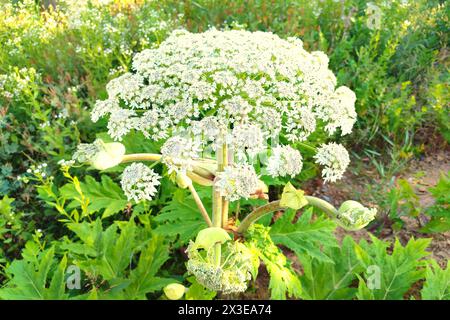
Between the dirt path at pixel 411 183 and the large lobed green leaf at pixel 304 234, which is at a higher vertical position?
the large lobed green leaf at pixel 304 234

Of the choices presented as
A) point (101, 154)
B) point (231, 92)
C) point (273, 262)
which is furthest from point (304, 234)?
point (101, 154)

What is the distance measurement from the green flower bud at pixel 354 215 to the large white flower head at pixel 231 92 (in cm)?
39

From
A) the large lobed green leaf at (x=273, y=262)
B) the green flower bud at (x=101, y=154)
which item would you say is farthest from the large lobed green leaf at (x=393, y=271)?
the green flower bud at (x=101, y=154)

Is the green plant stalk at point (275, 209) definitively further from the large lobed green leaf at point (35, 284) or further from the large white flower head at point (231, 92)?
the large lobed green leaf at point (35, 284)

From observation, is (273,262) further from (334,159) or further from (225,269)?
(334,159)

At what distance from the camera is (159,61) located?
2.20 m

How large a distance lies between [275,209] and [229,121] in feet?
1.86

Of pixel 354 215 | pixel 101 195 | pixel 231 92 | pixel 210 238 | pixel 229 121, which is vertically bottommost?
pixel 101 195

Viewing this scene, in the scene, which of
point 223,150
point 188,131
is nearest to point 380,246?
point 223,150

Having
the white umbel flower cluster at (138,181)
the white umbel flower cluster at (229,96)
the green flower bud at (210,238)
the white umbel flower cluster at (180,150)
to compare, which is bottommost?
the green flower bud at (210,238)

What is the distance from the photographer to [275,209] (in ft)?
7.40

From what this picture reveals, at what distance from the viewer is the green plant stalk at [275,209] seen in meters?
2.12

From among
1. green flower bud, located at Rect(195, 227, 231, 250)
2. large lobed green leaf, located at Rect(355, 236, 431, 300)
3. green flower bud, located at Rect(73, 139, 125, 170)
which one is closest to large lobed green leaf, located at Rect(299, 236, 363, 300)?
large lobed green leaf, located at Rect(355, 236, 431, 300)

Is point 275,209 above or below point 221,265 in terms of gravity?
above
